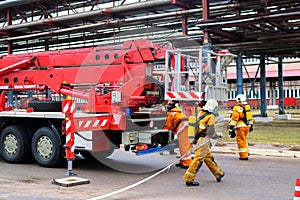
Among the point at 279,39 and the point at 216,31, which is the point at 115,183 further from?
the point at 279,39

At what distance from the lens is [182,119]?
9211 mm

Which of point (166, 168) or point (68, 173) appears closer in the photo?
point (68, 173)

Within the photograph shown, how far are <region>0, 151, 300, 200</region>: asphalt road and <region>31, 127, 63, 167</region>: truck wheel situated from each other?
0.70 feet

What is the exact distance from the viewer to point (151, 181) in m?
7.86

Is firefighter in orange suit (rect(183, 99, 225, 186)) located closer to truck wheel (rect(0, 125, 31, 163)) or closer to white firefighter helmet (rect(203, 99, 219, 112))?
white firefighter helmet (rect(203, 99, 219, 112))

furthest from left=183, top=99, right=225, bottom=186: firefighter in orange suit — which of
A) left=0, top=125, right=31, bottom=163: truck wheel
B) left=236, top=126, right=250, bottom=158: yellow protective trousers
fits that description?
left=0, top=125, right=31, bottom=163: truck wheel

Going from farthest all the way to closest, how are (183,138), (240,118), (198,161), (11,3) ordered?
(11,3)
(240,118)
(183,138)
(198,161)

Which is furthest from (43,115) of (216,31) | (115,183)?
(216,31)

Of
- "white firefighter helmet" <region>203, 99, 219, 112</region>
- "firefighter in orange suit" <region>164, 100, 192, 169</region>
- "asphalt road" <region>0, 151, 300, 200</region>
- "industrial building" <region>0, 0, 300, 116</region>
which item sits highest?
"industrial building" <region>0, 0, 300, 116</region>

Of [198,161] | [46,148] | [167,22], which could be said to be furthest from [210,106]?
[167,22]

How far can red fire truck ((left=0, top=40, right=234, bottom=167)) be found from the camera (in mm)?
8508

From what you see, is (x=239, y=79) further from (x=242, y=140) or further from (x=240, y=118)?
(x=242, y=140)

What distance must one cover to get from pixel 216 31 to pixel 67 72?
337 inches

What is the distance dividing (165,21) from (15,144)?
10756 millimetres
